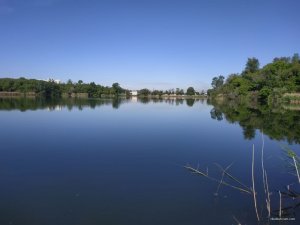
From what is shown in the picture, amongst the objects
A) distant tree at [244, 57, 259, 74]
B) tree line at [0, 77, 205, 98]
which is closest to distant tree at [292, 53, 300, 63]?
distant tree at [244, 57, 259, 74]

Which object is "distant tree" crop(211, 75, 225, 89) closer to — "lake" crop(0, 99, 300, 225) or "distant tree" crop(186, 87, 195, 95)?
"distant tree" crop(186, 87, 195, 95)

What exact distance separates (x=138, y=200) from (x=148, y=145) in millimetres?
8091

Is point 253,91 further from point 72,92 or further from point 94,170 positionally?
point 72,92

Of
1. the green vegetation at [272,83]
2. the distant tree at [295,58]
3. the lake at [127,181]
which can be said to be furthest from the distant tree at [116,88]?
the lake at [127,181]

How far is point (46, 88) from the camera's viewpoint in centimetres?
13925

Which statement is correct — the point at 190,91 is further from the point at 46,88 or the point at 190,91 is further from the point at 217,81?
the point at 46,88

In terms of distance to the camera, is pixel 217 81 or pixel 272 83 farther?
pixel 217 81

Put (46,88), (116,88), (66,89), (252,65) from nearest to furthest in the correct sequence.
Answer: (252,65) < (46,88) < (66,89) < (116,88)

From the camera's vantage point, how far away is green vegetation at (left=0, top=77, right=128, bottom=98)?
450 feet

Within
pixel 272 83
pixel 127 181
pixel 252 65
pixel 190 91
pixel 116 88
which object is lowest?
pixel 190 91

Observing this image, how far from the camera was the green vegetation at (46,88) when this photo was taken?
5404 inches

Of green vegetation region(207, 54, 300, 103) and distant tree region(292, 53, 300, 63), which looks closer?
green vegetation region(207, 54, 300, 103)

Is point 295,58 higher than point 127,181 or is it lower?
higher

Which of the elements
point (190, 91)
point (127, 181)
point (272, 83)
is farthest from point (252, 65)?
point (127, 181)
